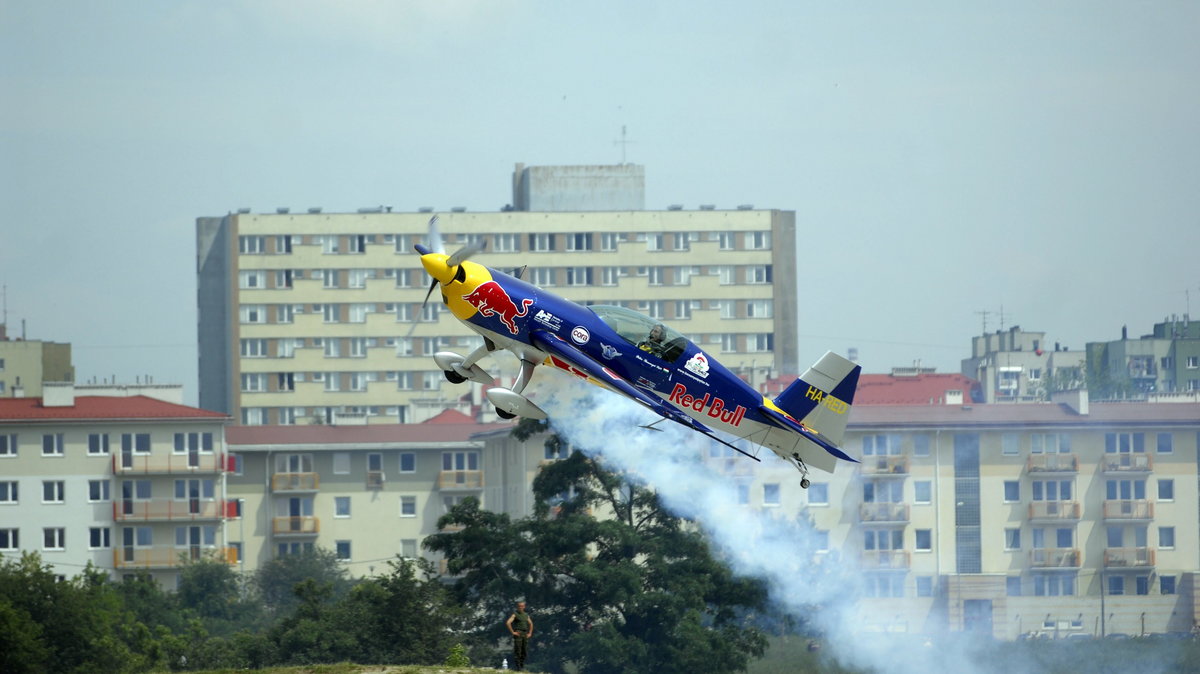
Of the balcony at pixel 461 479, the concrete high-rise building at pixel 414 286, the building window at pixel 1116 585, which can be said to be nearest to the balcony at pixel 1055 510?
the building window at pixel 1116 585

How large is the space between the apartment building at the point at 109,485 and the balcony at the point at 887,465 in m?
46.8

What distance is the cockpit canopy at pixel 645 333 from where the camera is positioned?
4275cm

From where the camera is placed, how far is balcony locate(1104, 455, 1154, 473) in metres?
105

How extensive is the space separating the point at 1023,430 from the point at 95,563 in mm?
64849

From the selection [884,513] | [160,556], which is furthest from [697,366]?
[160,556]

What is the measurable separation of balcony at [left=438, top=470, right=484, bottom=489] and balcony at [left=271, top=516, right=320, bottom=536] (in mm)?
10036

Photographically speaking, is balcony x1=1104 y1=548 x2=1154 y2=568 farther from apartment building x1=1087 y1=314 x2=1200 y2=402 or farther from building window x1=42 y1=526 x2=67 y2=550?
building window x1=42 y1=526 x2=67 y2=550

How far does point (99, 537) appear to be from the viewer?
12344 cm

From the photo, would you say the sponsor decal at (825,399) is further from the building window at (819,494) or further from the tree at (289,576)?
the tree at (289,576)

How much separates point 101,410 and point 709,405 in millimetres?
89745

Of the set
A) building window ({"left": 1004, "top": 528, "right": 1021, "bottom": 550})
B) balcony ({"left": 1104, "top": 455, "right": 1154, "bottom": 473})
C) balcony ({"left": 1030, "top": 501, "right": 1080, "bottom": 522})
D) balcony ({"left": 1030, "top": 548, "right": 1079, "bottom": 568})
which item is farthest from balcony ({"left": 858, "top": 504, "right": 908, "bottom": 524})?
balcony ({"left": 1104, "top": 455, "right": 1154, "bottom": 473})

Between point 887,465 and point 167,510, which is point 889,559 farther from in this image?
point 167,510

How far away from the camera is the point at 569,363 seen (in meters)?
42.4

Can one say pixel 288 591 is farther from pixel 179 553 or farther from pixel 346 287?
pixel 346 287
